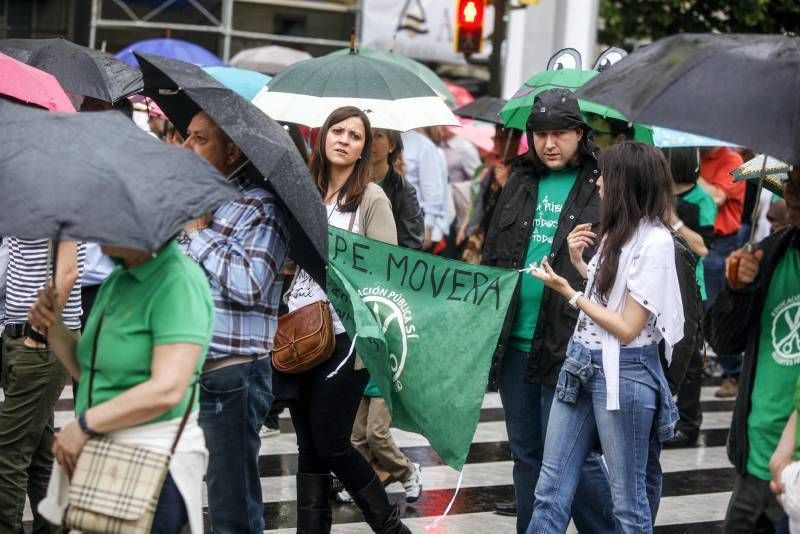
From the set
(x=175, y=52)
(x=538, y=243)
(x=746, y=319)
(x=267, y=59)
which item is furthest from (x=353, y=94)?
(x=267, y=59)

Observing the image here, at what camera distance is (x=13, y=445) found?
557cm

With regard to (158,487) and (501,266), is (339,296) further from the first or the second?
(158,487)

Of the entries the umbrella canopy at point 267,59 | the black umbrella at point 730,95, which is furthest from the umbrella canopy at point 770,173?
the umbrella canopy at point 267,59

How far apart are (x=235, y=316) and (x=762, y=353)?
1752mm

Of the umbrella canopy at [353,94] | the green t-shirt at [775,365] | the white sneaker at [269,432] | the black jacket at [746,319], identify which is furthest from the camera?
the white sneaker at [269,432]

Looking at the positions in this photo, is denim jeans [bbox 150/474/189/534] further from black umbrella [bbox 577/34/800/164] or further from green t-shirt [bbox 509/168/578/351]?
green t-shirt [bbox 509/168/578/351]

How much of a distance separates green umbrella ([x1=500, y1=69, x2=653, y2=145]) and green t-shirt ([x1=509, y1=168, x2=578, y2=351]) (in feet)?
2.79

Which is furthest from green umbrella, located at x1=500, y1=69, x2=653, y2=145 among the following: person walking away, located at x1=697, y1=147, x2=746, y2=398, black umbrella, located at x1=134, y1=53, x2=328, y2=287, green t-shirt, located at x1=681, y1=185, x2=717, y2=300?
person walking away, located at x1=697, y1=147, x2=746, y2=398

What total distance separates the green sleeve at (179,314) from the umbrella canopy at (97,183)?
220 mm

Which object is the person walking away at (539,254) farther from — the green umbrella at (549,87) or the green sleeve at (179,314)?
the green sleeve at (179,314)

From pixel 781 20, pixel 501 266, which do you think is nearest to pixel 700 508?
pixel 501 266

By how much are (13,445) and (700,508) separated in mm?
3975

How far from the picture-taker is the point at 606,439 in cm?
513

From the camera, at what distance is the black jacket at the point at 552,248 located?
571 cm
